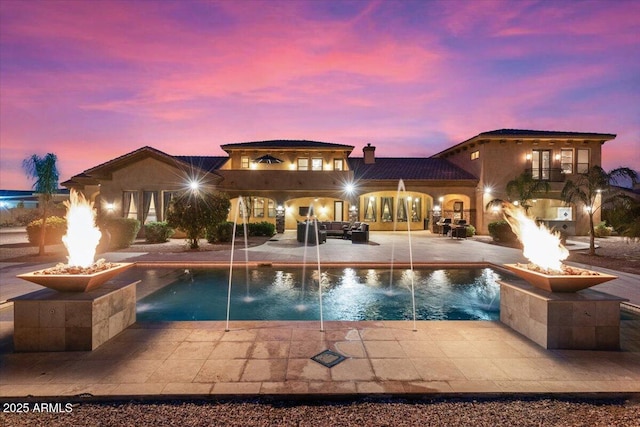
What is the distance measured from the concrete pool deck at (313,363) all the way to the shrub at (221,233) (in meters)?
12.0

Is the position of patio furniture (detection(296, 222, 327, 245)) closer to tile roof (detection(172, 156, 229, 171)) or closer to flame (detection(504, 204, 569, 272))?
tile roof (detection(172, 156, 229, 171))

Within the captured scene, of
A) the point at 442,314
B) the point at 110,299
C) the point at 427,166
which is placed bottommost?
the point at 442,314

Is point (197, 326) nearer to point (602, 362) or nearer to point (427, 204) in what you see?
point (602, 362)

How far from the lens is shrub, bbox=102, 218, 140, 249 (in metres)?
14.5

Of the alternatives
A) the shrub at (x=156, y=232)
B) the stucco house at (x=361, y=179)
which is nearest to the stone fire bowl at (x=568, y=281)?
the shrub at (x=156, y=232)

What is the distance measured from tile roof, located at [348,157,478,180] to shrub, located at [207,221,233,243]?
1174cm

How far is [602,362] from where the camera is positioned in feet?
12.9

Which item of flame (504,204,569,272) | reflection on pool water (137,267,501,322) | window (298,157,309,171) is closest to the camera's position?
flame (504,204,569,272)

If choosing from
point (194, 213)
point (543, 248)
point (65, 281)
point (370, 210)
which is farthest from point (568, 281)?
point (370, 210)

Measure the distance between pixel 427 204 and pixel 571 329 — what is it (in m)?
23.4

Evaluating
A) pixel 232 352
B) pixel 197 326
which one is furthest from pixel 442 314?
pixel 197 326

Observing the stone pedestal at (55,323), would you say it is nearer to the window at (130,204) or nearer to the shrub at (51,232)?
the shrub at (51,232)

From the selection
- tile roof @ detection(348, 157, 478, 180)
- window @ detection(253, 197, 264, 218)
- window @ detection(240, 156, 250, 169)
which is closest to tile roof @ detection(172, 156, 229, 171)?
window @ detection(240, 156, 250, 169)

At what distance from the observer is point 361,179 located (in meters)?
24.7
